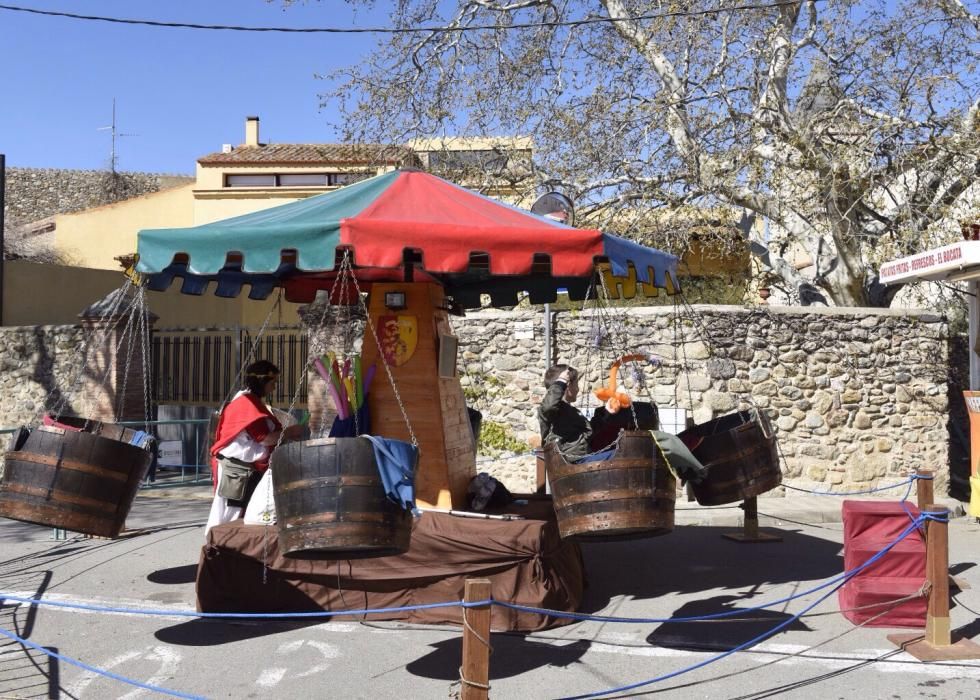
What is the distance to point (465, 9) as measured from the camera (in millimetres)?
16438

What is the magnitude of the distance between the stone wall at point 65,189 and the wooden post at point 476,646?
137 ft

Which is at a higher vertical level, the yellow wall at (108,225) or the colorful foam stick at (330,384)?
the yellow wall at (108,225)

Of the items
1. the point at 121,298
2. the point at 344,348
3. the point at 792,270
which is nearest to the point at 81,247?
the point at 121,298

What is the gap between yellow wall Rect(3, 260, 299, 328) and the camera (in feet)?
63.9

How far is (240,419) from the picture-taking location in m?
6.61

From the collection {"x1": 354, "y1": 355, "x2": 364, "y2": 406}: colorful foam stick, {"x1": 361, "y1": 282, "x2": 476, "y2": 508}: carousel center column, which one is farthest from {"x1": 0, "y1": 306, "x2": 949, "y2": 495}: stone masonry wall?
{"x1": 354, "y1": 355, "x2": 364, "y2": 406}: colorful foam stick

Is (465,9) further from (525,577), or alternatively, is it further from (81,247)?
(81,247)

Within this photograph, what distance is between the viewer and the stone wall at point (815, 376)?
12.6 metres

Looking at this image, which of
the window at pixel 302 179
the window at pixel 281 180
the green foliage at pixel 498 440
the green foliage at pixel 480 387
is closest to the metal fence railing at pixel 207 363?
the green foliage at pixel 480 387

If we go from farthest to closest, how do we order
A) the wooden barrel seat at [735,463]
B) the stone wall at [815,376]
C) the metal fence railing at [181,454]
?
the metal fence railing at [181,454], the stone wall at [815,376], the wooden barrel seat at [735,463]

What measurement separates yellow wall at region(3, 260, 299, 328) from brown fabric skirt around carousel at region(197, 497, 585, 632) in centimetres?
1210

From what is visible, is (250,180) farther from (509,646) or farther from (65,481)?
(509,646)

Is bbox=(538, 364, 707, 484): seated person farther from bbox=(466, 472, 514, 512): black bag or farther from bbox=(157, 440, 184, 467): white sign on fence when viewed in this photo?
bbox=(157, 440, 184, 467): white sign on fence

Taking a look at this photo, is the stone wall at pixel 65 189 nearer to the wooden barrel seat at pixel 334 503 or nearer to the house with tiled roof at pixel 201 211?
the house with tiled roof at pixel 201 211
